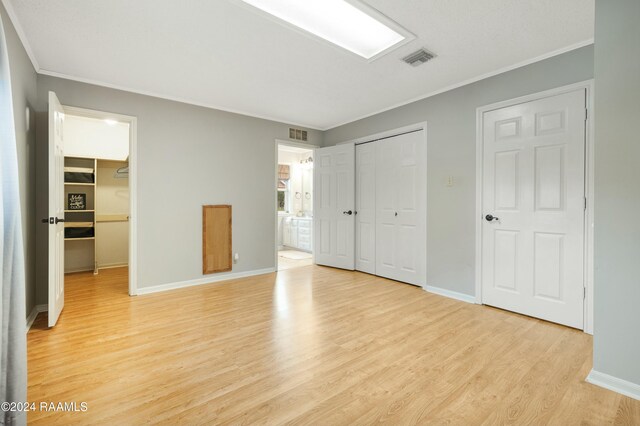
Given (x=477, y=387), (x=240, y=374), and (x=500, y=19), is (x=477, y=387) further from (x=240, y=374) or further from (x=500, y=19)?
(x=500, y=19)

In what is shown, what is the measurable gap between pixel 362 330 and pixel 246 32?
274 centimetres

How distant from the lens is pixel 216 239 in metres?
4.30

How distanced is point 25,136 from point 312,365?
328 cm

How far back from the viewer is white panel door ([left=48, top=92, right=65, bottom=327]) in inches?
103

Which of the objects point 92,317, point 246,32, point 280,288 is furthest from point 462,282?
point 92,317

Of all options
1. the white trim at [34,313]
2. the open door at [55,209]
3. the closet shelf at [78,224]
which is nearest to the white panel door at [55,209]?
the open door at [55,209]

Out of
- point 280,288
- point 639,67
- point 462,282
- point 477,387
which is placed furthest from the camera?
point 280,288

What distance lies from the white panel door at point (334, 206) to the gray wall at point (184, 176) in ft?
3.18

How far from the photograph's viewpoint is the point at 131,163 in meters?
3.62

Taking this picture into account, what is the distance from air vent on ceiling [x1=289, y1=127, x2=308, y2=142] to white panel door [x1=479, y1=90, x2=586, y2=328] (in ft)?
9.75

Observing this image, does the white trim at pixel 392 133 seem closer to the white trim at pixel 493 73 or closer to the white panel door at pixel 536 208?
the white trim at pixel 493 73

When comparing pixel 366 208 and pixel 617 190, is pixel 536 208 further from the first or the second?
pixel 366 208

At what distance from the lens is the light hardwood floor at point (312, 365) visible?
5.18 ft

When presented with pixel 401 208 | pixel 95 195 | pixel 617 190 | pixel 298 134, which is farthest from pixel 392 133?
pixel 95 195
